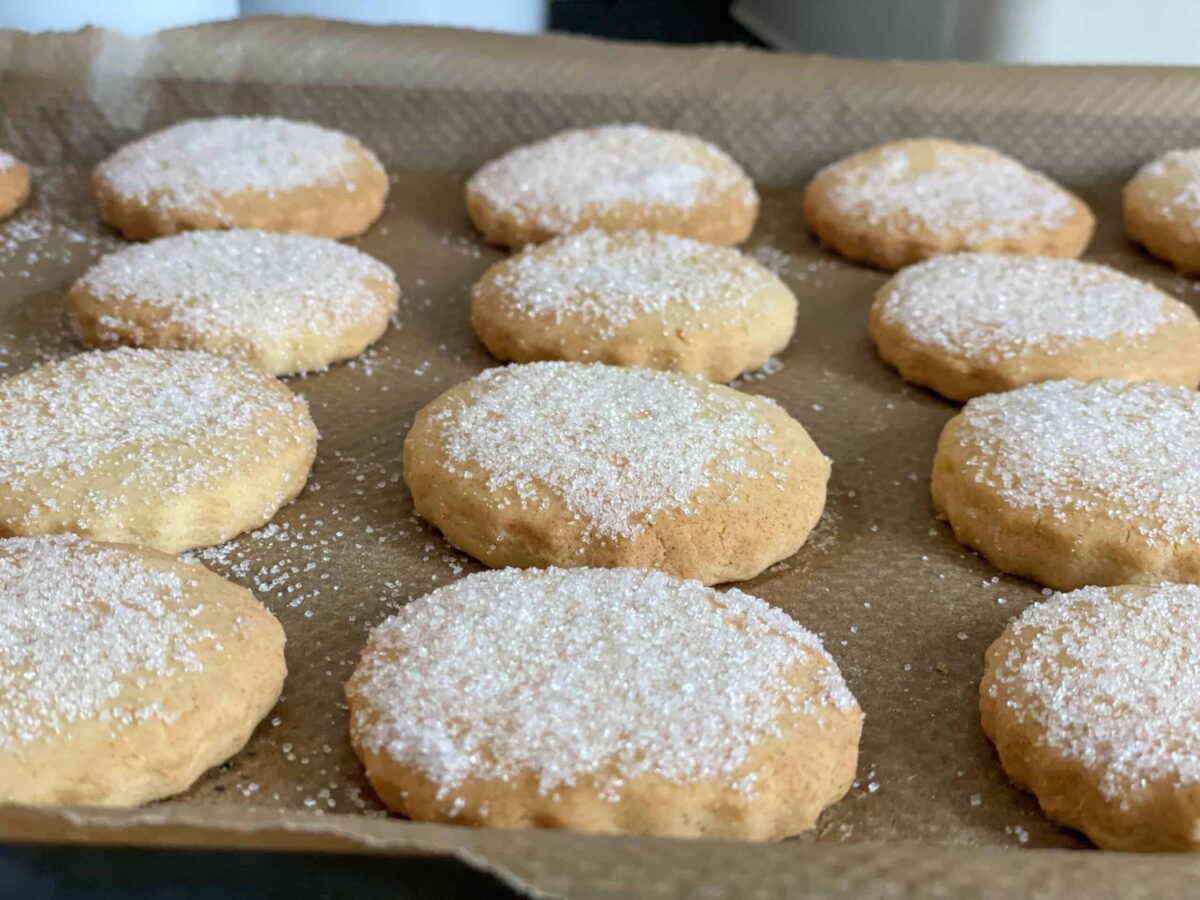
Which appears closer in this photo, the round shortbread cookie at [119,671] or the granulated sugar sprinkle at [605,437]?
the round shortbread cookie at [119,671]

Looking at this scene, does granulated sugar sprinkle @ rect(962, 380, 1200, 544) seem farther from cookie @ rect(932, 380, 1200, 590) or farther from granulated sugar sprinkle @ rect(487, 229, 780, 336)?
granulated sugar sprinkle @ rect(487, 229, 780, 336)

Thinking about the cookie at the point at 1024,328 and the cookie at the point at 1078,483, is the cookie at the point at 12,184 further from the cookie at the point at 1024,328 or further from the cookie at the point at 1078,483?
the cookie at the point at 1078,483

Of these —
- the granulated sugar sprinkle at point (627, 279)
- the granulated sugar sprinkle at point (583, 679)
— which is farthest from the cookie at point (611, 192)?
the granulated sugar sprinkle at point (583, 679)

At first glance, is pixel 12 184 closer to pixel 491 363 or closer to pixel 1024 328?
pixel 491 363

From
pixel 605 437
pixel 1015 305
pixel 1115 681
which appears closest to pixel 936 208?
pixel 1015 305

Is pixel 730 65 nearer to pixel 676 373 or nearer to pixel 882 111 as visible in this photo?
pixel 882 111
